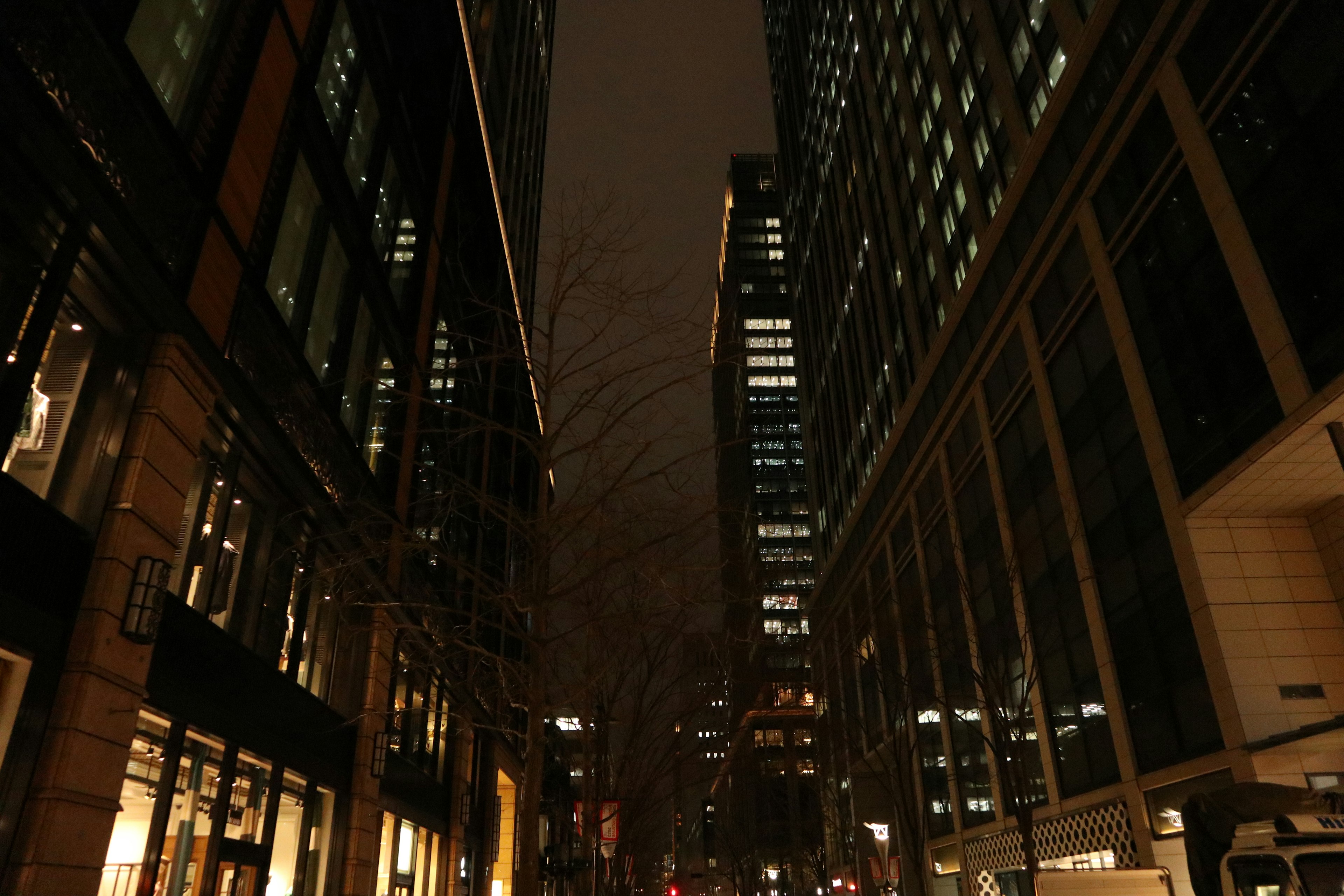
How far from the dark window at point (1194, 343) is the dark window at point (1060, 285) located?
3093mm

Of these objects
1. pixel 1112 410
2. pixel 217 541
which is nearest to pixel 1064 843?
pixel 1112 410

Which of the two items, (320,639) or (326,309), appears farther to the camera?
(320,639)

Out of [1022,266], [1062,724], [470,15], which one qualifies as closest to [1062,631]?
[1062,724]

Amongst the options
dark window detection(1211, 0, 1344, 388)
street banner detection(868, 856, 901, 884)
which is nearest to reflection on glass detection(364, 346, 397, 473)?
street banner detection(868, 856, 901, 884)

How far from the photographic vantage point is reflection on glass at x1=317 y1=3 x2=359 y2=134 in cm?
1712

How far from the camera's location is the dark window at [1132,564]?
75.7 ft

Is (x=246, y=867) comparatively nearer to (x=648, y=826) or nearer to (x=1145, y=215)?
(x=1145, y=215)

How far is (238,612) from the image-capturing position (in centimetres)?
1390

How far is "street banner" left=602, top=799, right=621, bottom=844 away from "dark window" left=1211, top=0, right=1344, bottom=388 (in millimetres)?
21062

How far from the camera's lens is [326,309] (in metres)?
17.6

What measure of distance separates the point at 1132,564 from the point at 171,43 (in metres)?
26.4

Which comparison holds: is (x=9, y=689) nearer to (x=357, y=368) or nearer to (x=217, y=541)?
(x=217, y=541)

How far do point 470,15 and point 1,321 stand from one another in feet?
87.0

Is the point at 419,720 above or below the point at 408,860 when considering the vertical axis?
above
